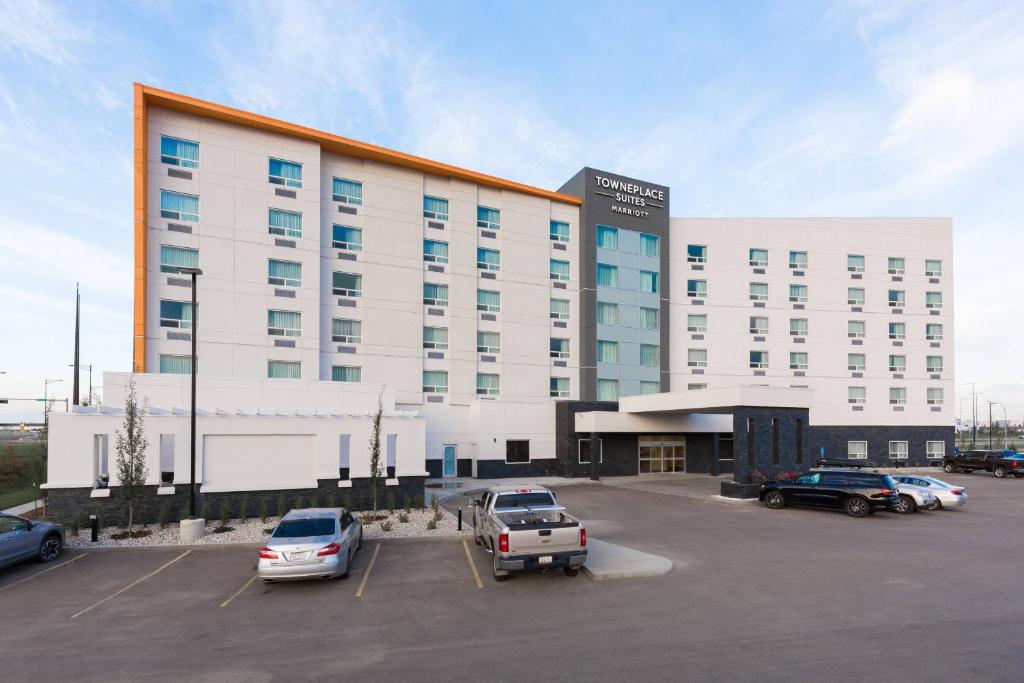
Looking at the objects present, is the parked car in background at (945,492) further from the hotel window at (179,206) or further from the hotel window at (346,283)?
the hotel window at (179,206)

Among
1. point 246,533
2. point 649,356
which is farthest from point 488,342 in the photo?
point 246,533

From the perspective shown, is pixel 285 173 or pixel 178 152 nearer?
pixel 178 152

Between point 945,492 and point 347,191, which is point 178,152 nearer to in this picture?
point 347,191

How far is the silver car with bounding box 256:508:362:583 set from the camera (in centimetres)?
1220

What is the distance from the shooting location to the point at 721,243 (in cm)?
4506

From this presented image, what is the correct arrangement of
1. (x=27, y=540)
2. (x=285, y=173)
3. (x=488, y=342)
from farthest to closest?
(x=488, y=342) → (x=285, y=173) → (x=27, y=540)

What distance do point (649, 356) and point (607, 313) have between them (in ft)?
16.4

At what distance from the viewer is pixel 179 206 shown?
30.2 metres

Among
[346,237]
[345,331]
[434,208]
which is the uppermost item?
[434,208]

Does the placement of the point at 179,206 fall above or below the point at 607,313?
above

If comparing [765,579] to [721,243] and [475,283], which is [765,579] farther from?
[721,243]

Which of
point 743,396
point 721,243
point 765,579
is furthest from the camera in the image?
point 721,243

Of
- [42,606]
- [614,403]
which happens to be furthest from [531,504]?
[614,403]

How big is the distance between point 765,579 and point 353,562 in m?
10.4
